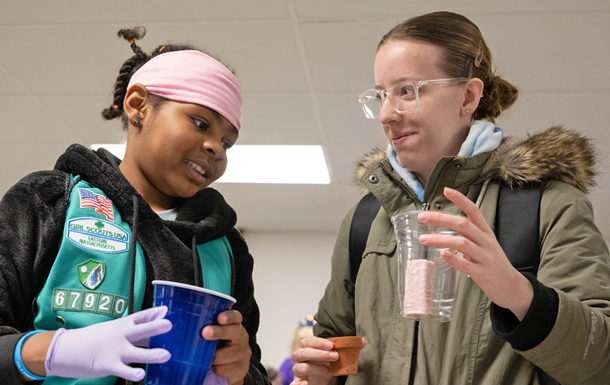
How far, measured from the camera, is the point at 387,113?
1.47m

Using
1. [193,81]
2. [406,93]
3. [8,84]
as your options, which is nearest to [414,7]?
[406,93]

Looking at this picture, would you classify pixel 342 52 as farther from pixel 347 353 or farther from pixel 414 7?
pixel 347 353

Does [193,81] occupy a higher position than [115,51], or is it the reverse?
[115,51]

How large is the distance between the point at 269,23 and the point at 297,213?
11.7 feet

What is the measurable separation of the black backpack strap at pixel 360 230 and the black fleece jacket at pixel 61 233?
30 cm

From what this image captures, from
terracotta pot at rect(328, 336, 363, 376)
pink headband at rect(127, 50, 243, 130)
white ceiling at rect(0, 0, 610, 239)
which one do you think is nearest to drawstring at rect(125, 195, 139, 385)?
pink headband at rect(127, 50, 243, 130)

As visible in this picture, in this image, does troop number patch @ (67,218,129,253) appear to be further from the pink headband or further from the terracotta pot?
the terracotta pot

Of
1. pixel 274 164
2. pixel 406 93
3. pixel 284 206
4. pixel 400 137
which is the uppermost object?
pixel 274 164

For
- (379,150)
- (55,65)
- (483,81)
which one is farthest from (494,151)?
(55,65)

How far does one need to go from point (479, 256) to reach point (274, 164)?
4.20 meters

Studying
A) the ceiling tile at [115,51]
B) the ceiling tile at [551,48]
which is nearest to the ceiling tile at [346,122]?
→ the ceiling tile at [115,51]

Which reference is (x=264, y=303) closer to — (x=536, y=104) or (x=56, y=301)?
(x=536, y=104)

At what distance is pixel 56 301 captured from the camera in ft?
3.79

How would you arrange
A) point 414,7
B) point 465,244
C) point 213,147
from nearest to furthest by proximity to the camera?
point 465,244 → point 213,147 → point 414,7
